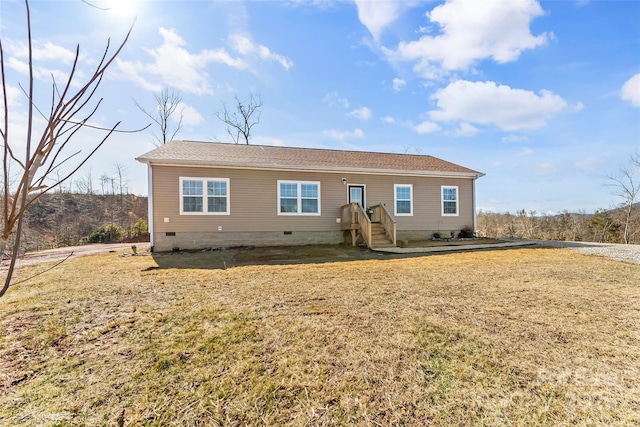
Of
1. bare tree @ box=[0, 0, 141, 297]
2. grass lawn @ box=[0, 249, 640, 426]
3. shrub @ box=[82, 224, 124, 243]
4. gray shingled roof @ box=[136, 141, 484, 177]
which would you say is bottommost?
grass lawn @ box=[0, 249, 640, 426]

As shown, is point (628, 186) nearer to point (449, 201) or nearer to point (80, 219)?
point (449, 201)

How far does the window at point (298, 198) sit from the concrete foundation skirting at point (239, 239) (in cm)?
97

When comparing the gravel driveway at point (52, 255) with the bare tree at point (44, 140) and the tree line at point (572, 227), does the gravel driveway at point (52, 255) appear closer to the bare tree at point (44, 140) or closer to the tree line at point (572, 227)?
the bare tree at point (44, 140)

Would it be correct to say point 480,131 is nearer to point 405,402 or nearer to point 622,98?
point 622,98

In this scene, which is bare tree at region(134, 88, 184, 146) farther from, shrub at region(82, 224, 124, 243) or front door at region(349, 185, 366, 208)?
front door at region(349, 185, 366, 208)

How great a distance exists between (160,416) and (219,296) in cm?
284

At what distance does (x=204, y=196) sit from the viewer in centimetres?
1084

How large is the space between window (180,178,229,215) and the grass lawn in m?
5.55

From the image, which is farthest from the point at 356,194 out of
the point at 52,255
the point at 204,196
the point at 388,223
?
the point at 52,255

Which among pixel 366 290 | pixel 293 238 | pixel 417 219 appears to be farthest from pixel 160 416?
pixel 417 219

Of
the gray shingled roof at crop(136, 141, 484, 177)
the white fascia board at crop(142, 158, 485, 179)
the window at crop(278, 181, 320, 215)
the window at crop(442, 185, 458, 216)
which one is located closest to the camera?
the white fascia board at crop(142, 158, 485, 179)

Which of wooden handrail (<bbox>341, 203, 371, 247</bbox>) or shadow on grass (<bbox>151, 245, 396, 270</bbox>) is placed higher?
wooden handrail (<bbox>341, 203, 371, 247</bbox>)

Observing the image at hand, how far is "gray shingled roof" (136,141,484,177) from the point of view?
10766 millimetres

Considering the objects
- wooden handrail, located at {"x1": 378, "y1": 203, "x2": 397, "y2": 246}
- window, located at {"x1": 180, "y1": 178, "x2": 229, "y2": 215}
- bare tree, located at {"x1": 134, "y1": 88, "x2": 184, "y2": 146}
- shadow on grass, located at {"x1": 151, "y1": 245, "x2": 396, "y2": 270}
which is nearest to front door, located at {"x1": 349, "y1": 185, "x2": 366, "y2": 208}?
wooden handrail, located at {"x1": 378, "y1": 203, "x2": 397, "y2": 246}
